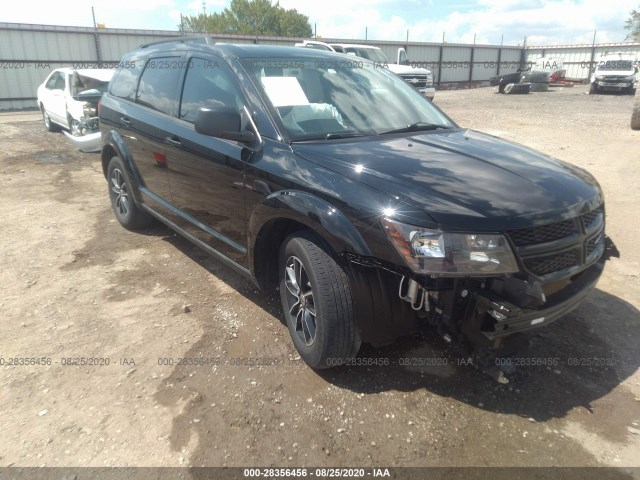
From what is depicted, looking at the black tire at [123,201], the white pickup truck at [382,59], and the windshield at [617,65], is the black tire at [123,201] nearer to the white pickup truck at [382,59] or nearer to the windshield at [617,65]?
the white pickup truck at [382,59]

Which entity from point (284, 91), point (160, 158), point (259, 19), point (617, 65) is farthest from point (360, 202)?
point (259, 19)

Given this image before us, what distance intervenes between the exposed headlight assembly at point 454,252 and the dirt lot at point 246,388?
89 centimetres

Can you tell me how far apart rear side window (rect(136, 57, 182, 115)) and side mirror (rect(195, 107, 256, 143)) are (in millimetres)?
1167

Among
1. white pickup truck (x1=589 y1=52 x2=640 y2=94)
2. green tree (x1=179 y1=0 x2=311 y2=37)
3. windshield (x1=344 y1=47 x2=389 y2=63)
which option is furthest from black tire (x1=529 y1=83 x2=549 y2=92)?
green tree (x1=179 y1=0 x2=311 y2=37)

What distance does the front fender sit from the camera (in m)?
2.37

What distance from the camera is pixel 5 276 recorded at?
4.15 m

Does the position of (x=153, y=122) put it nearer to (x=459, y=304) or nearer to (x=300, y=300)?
(x=300, y=300)

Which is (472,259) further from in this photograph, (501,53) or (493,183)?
(501,53)

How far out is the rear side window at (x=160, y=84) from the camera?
3.90 m

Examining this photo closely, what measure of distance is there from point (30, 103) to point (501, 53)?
32193 mm

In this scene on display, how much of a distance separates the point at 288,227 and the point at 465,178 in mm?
1086

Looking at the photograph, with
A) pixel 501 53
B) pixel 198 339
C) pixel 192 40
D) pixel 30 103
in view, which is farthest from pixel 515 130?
pixel 501 53

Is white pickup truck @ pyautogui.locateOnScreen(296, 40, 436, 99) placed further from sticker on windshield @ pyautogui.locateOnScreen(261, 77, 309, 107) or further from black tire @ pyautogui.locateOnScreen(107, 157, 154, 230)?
sticker on windshield @ pyautogui.locateOnScreen(261, 77, 309, 107)

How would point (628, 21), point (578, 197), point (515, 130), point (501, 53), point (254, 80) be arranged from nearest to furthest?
point (578, 197)
point (254, 80)
point (515, 130)
point (501, 53)
point (628, 21)
